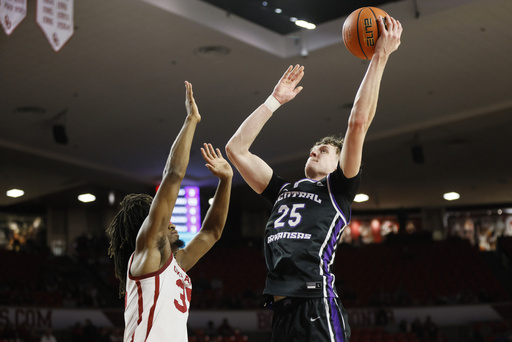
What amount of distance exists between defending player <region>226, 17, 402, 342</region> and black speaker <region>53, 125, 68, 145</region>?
998cm

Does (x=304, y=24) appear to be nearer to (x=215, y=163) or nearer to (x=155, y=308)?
(x=215, y=163)

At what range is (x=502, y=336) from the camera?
15641 mm

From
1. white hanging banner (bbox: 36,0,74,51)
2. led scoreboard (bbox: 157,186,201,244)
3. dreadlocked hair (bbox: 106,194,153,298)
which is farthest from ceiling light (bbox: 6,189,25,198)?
dreadlocked hair (bbox: 106,194,153,298)

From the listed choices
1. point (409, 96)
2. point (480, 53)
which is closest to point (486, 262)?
point (409, 96)

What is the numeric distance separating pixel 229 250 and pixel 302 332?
20.6 meters

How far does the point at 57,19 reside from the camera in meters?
6.29

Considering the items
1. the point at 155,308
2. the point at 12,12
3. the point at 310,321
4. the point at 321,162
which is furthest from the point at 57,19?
the point at 310,321

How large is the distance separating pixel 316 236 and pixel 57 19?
4.38 meters

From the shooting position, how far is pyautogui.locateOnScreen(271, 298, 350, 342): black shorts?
284 centimetres

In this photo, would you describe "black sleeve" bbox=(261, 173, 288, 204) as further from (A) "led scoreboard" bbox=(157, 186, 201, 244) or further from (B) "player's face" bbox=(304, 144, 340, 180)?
(A) "led scoreboard" bbox=(157, 186, 201, 244)

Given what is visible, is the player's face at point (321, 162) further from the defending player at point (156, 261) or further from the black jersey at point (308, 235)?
the defending player at point (156, 261)

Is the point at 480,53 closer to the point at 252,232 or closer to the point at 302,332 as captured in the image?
the point at 302,332

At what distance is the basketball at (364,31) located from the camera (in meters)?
3.44

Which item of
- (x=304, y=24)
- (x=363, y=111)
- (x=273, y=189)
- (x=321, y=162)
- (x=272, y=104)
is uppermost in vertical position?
(x=304, y=24)
